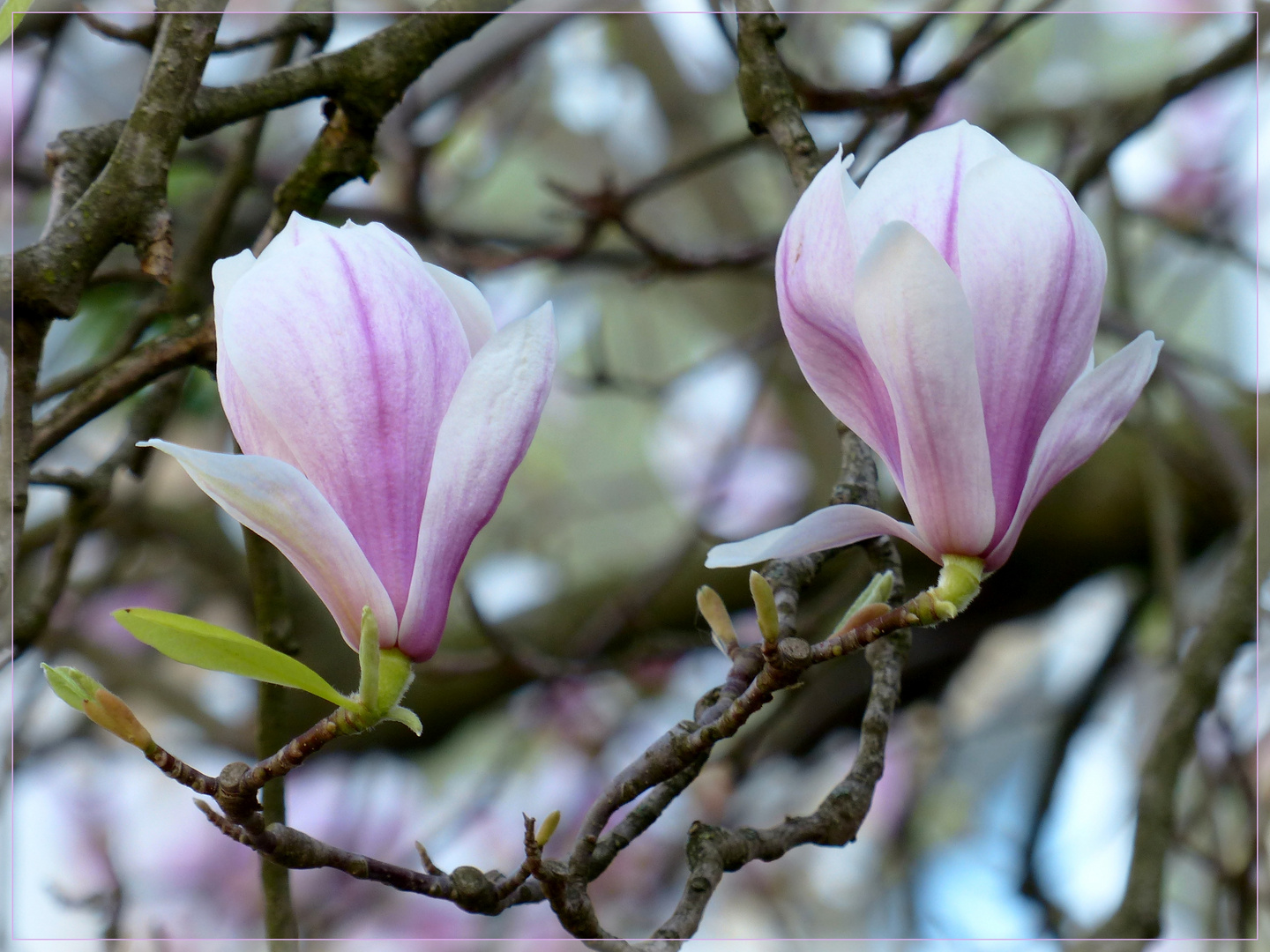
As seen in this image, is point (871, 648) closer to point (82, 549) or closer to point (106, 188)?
point (106, 188)

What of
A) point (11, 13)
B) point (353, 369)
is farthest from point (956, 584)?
point (11, 13)

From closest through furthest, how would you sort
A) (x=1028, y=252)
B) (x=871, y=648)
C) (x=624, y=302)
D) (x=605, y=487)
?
(x=1028, y=252) → (x=871, y=648) → (x=624, y=302) → (x=605, y=487)

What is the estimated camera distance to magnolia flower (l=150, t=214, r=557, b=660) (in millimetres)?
250

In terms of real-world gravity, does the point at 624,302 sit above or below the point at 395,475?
below

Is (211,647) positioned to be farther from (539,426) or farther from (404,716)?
(539,426)

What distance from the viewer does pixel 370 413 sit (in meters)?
0.26

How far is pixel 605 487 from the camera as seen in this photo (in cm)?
189

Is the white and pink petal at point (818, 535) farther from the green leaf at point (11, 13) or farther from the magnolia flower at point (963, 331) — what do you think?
the green leaf at point (11, 13)

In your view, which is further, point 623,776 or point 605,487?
point 605,487

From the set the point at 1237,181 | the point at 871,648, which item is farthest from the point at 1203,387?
the point at 871,648

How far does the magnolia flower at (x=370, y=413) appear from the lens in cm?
25

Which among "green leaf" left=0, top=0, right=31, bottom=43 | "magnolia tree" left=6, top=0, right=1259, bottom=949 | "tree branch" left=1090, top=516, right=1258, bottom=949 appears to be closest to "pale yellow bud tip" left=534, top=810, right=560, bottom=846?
"magnolia tree" left=6, top=0, right=1259, bottom=949

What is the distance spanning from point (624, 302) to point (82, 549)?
87 centimetres

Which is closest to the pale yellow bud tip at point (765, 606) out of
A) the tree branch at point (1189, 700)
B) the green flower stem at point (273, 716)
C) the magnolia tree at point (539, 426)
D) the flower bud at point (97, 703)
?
the magnolia tree at point (539, 426)
